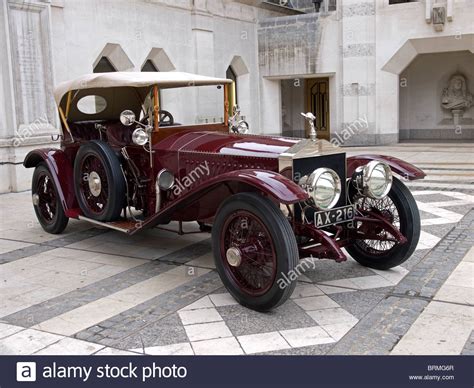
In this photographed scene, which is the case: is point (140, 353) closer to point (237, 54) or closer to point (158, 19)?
point (158, 19)

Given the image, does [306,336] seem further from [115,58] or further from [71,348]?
[115,58]

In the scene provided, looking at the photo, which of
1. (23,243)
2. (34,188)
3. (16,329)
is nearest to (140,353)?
(16,329)

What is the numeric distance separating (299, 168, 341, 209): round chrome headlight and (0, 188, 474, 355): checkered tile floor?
2.52 feet

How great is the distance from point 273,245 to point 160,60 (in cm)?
1179

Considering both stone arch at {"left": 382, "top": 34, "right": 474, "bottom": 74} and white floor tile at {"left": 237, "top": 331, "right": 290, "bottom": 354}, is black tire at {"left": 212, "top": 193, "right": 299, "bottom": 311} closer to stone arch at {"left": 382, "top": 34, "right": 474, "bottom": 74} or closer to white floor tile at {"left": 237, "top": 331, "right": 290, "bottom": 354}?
white floor tile at {"left": 237, "top": 331, "right": 290, "bottom": 354}

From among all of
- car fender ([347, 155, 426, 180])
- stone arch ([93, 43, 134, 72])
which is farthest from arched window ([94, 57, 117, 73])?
car fender ([347, 155, 426, 180])

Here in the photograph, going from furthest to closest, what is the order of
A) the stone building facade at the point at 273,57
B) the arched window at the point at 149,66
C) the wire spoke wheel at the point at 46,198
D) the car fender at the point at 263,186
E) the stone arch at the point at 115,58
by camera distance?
the arched window at the point at 149,66 → the stone arch at the point at 115,58 → the stone building facade at the point at 273,57 → the wire spoke wheel at the point at 46,198 → the car fender at the point at 263,186

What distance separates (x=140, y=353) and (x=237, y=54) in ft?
48.7

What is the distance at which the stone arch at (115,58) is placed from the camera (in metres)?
13.2

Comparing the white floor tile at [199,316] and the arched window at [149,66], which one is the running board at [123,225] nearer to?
the white floor tile at [199,316]

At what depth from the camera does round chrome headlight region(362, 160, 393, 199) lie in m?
4.59

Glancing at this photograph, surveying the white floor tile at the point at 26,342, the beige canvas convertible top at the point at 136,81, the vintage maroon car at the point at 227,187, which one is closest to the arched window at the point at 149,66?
the vintage maroon car at the point at 227,187

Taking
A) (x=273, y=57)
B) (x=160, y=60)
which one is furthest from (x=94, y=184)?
(x=273, y=57)

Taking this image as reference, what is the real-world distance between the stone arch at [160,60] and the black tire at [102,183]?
356 inches
